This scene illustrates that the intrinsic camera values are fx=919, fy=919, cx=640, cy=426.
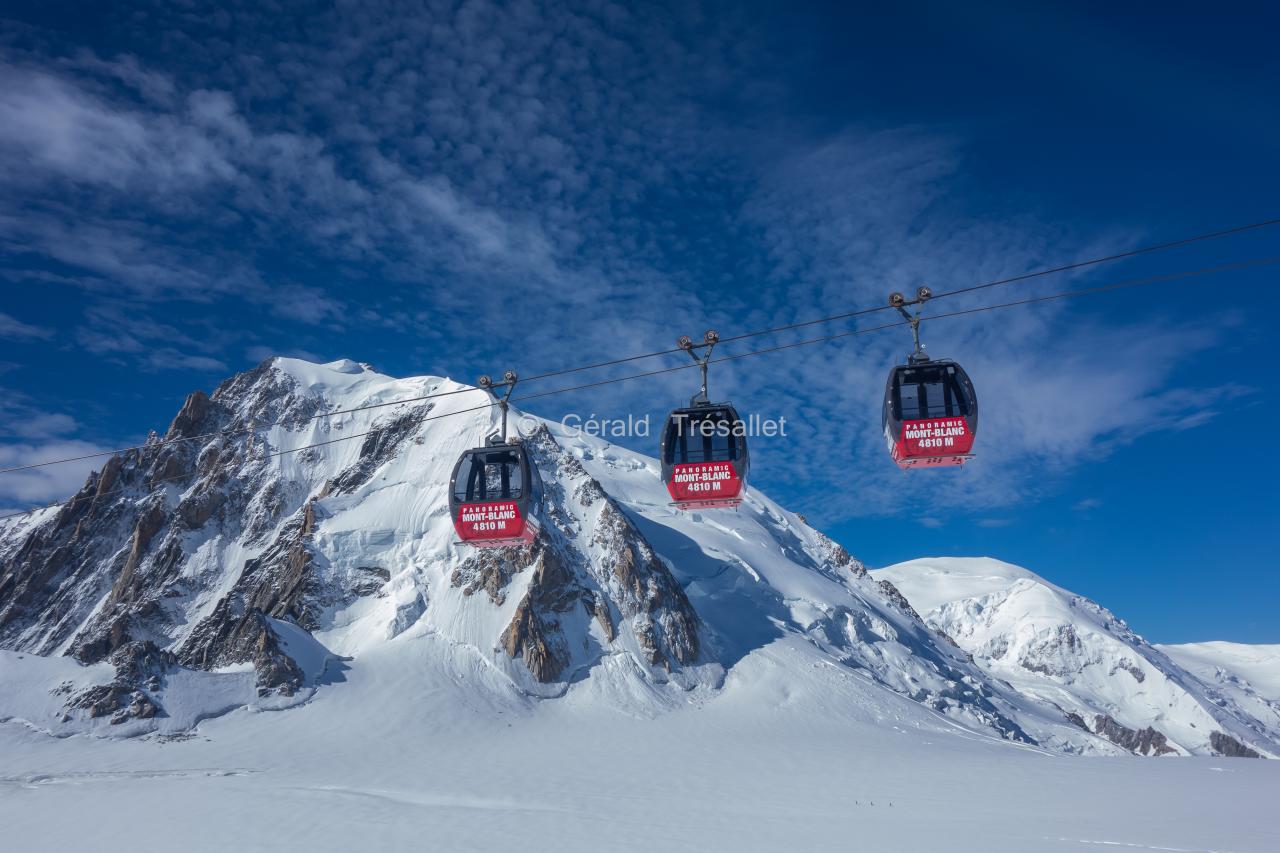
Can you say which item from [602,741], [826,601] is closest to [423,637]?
[602,741]

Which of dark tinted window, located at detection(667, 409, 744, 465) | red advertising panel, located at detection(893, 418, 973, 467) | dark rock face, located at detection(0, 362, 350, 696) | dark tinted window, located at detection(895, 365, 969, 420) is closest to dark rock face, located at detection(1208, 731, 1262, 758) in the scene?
dark rock face, located at detection(0, 362, 350, 696)

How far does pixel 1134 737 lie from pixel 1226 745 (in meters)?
34.7

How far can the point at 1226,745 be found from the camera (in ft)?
612

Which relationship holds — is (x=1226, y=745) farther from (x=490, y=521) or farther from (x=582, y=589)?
(x=490, y=521)

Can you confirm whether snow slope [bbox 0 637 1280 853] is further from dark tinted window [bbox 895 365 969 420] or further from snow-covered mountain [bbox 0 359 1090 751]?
dark tinted window [bbox 895 365 969 420]

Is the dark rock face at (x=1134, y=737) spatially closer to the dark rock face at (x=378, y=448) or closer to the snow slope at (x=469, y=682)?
the snow slope at (x=469, y=682)

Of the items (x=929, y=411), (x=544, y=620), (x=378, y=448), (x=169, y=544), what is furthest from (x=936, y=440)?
(x=169, y=544)

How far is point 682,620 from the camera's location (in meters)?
93.1

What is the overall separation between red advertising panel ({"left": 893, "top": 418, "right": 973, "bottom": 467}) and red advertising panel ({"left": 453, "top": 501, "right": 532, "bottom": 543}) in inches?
397

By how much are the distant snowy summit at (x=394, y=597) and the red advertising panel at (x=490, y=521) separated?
3732 cm

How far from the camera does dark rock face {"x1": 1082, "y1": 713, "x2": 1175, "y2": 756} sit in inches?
6422

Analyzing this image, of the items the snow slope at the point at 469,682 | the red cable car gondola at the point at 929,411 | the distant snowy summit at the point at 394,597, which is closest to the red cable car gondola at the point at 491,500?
the red cable car gondola at the point at 929,411

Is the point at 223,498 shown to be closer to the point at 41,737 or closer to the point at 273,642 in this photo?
the point at 273,642

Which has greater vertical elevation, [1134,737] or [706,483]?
[706,483]
